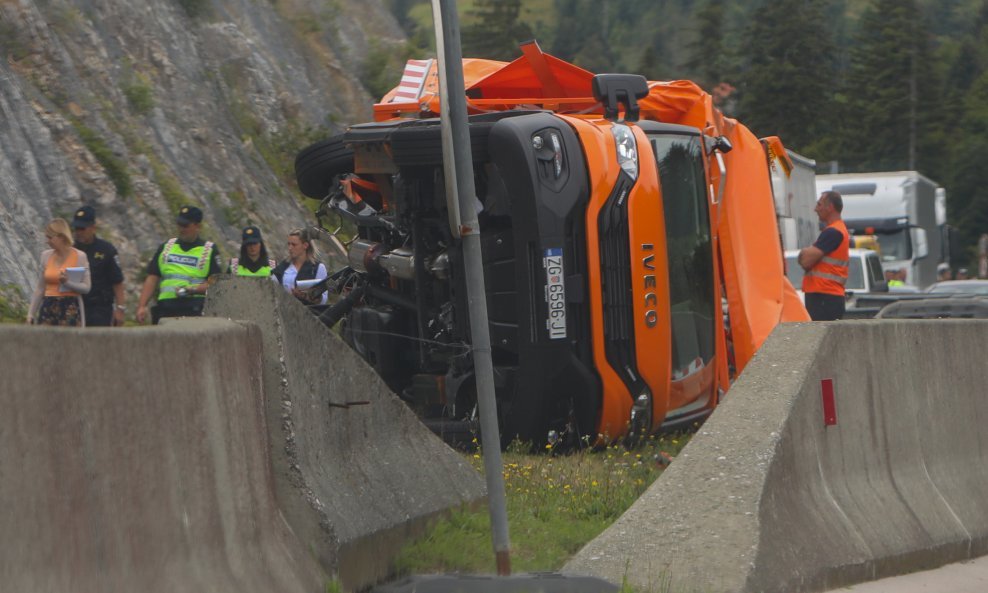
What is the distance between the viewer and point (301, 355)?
5473mm

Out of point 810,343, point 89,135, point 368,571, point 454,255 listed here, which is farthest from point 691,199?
point 89,135

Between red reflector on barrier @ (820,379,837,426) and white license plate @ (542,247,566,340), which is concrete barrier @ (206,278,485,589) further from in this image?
white license plate @ (542,247,566,340)

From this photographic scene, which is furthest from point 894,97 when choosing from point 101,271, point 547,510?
point 547,510

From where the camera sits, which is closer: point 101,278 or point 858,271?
point 101,278

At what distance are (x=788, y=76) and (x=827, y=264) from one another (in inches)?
3068

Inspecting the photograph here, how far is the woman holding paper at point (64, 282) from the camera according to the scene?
35.9 ft

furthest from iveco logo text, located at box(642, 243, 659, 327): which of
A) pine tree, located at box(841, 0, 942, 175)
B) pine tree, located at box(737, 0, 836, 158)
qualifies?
pine tree, located at box(841, 0, 942, 175)

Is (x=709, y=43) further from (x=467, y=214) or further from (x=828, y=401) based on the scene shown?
(x=467, y=214)

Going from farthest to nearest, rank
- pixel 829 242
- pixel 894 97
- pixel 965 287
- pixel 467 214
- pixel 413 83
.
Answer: pixel 894 97 → pixel 965 287 → pixel 829 242 → pixel 413 83 → pixel 467 214

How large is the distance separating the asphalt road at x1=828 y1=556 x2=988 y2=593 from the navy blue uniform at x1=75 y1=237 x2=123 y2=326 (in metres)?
6.80

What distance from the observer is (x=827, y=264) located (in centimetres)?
1288

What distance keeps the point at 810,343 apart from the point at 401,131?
A: 3.62m

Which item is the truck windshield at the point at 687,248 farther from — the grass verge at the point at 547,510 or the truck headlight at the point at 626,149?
the grass verge at the point at 547,510

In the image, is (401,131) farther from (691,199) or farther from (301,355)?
(301,355)
